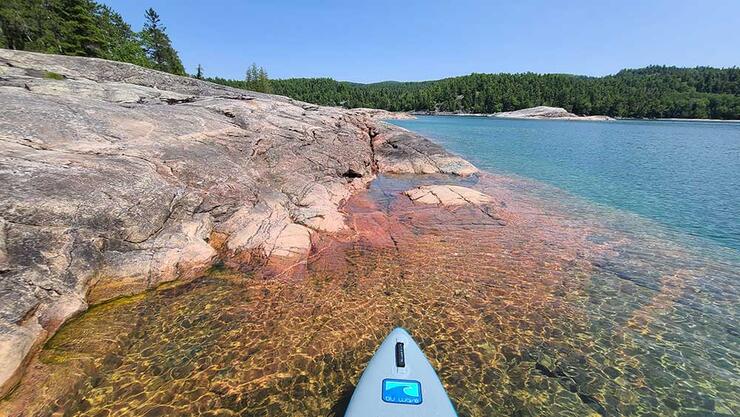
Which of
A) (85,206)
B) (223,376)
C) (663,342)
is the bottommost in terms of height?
(663,342)

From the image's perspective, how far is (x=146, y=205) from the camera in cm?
1105

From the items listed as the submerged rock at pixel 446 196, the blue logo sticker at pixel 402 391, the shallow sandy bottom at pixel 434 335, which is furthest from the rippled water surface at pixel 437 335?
the submerged rock at pixel 446 196

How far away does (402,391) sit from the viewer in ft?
18.8

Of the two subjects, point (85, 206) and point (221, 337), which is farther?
point (85, 206)

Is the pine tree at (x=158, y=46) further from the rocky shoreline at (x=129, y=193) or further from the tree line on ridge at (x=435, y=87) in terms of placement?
the rocky shoreline at (x=129, y=193)

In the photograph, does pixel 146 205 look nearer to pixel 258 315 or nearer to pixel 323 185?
pixel 258 315

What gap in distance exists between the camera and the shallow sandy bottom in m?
6.66

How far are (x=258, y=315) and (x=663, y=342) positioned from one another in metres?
10.6

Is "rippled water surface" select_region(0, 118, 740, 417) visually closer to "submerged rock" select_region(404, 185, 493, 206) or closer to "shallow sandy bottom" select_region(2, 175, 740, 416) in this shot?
"shallow sandy bottom" select_region(2, 175, 740, 416)

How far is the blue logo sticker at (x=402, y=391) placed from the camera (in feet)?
18.2

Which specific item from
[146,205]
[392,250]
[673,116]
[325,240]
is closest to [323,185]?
[325,240]

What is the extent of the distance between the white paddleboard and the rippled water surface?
1068 millimetres

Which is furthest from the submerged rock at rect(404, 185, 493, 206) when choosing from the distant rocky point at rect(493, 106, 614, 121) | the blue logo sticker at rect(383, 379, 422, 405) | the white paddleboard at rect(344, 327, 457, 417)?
the distant rocky point at rect(493, 106, 614, 121)

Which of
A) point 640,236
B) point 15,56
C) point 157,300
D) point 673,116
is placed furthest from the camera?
point 673,116
